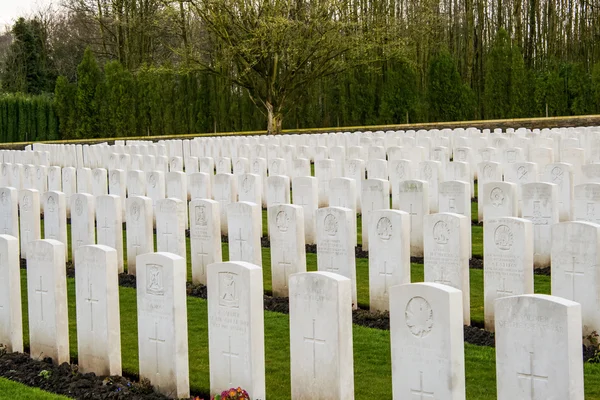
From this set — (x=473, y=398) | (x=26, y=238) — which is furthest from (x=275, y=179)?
(x=473, y=398)

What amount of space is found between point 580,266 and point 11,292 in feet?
13.3

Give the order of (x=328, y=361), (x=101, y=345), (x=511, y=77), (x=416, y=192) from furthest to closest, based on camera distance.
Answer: (x=511, y=77)
(x=416, y=192)
(x=101, y=345)
(x=328, y=361)

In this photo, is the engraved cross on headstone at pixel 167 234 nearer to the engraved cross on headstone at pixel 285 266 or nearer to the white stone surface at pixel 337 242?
the engraved cross on headstone at pixel 285 266

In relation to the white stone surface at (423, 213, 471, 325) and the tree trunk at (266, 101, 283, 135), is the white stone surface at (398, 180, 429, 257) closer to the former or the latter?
the white stone surface at (423, 213, 471, 325)

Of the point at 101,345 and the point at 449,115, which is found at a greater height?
the point at 449,115

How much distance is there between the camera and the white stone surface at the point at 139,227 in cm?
877

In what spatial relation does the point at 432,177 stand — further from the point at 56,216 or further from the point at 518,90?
the point at 518,90

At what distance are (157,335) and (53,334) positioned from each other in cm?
102

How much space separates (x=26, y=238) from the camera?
383 inches

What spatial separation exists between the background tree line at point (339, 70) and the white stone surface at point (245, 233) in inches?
719

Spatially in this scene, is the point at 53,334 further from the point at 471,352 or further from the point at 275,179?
the point at 275,179

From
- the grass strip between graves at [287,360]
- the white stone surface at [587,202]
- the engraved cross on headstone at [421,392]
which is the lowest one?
the grass strip between graves at [287,360]

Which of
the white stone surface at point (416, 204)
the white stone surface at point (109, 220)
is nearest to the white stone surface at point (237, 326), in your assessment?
the white stone surface at point (109, 220)

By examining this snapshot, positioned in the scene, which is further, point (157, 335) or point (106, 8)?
point (106, 8)
